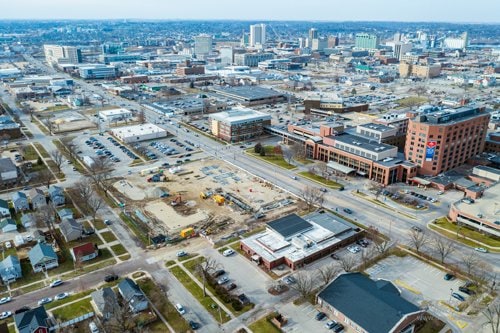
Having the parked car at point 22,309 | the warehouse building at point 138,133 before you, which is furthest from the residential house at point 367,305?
the warehouse building at point 138,133

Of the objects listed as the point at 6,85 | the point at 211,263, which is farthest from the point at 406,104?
the point at 6,85

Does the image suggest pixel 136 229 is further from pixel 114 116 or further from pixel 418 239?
pixel 114 116

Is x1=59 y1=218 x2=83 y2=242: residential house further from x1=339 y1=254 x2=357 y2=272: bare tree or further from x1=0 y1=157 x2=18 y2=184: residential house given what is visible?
x1=339 y1=254 x2=357 y2=272: bare tree

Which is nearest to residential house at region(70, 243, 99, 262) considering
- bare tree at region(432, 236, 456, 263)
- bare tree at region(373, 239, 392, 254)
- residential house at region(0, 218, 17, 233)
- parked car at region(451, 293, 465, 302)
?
residential house at region(0, 218, 17, 233)

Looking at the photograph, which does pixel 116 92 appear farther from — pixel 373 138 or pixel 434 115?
pixel 434 115

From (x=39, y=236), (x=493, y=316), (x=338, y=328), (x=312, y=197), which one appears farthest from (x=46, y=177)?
(x=493, y=316)
